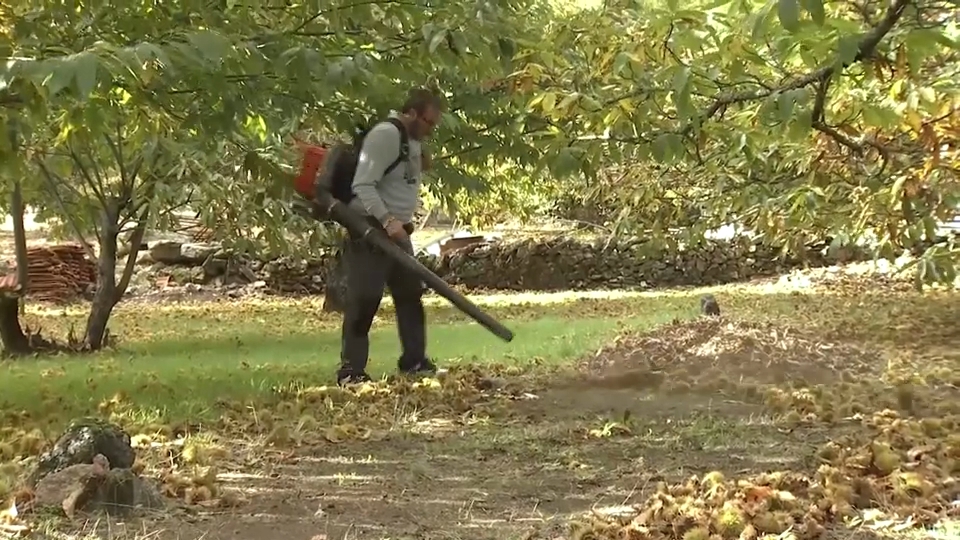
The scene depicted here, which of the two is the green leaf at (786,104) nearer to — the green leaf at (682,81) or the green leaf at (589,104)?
the green leaf at (682,81)

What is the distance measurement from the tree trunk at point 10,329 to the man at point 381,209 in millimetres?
5264

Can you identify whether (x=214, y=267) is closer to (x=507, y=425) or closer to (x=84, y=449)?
(x=507, y=425)

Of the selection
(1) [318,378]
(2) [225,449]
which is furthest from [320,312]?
(2) [225,449]

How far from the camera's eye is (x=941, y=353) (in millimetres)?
7352

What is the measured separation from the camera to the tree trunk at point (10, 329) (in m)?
9.68

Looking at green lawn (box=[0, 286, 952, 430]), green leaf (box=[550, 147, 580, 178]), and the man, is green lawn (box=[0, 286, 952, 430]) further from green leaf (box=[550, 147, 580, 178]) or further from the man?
green leaf (box=[550, 147, 580, 178])

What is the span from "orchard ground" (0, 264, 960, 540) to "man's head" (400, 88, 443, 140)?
52.2 inches

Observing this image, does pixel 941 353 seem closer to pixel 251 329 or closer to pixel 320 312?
pixel 251 329

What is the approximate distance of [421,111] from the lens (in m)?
5.45

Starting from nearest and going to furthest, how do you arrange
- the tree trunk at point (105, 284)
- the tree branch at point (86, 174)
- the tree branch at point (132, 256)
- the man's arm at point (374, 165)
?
the man's arm at point (374, 165), the tree branch at point (86, 174), the tree trunk at point (105, 284), the tree branch at point (132, 256)

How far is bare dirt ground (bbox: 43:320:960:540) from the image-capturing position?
2.99m

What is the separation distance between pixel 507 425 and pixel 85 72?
2.52 m

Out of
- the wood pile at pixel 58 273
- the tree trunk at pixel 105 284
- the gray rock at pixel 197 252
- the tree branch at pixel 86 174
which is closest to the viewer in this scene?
the tree branch at pixel 86 174

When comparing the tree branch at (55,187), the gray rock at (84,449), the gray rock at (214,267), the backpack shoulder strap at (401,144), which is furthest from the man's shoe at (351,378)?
the gray rock at (214,267)
